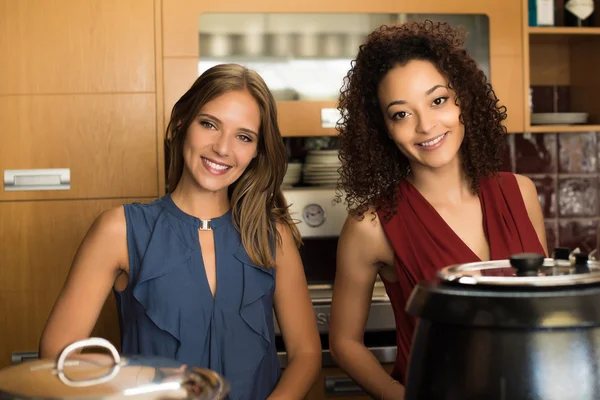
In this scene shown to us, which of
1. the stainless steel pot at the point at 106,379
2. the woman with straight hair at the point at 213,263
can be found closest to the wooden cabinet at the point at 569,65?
the woman with straight hair at the point at 213,263

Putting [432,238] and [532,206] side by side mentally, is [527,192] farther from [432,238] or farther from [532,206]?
[432,238]

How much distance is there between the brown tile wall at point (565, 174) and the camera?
292 centimetres

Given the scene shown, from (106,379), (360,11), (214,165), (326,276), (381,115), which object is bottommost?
(326,276)

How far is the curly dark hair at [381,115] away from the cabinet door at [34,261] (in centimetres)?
114

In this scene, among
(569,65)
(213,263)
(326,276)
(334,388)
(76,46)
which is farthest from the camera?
(569,65)

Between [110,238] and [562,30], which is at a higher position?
[562,30]

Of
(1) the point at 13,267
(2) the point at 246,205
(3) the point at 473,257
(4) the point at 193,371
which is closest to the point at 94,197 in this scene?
(1) the point at 13,267

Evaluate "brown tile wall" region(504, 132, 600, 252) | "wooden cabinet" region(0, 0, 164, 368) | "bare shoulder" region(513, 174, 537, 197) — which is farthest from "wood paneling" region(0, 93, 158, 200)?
"brown tile wall" region(504, 132, 600, 252)

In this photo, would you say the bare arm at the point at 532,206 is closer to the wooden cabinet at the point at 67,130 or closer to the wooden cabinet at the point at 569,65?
the wooden cabinet at the point at 569,65

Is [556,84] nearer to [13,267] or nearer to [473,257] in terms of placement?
[473,257]

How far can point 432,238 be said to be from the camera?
1521mm

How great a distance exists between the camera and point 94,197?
2480 millimetres

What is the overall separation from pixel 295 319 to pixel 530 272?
917 mm

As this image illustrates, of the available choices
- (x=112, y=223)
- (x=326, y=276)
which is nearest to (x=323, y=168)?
(x=326, y=276)
